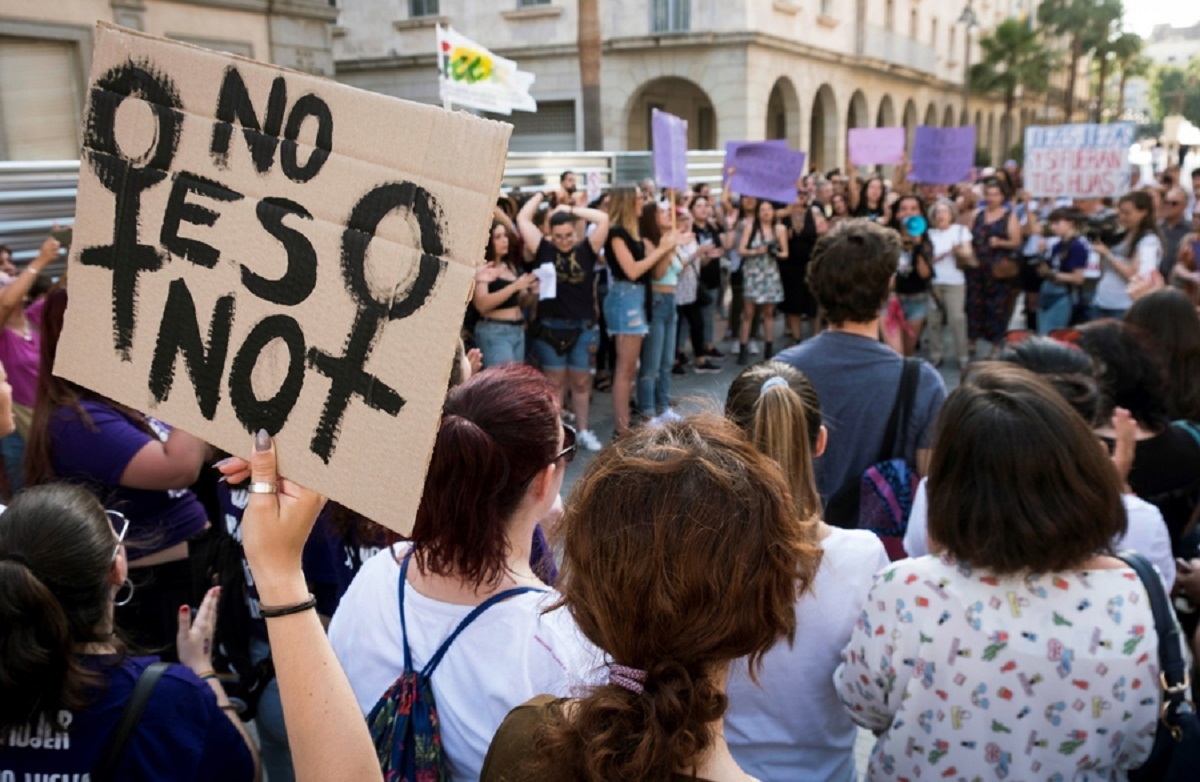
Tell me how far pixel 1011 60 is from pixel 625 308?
3924 cm

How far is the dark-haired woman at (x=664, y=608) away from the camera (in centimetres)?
113

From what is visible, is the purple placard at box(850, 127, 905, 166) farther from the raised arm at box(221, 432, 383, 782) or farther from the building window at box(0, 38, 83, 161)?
the raised arm at box(221, 432, 383, 782)

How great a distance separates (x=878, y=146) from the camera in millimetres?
15516

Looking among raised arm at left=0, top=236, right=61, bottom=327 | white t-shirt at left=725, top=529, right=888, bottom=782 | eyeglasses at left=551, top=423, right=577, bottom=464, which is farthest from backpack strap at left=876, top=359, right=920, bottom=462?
raised arm at left=0, top=236, right=61, bottom=327

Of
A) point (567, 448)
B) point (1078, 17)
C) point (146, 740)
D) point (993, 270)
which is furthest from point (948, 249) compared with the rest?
point (1078, 17)

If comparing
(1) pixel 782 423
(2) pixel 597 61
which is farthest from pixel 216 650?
(2) pixel 597 61

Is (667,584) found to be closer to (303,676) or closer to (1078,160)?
(303,676)

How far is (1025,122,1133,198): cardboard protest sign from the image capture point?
9.71 metres

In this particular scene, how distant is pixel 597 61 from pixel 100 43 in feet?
57.6

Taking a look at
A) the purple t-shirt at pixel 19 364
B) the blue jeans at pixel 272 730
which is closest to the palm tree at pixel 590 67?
the purple t-shirt at pixel 19 364

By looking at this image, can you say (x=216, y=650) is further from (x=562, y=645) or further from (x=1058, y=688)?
(x=1058, y=688)

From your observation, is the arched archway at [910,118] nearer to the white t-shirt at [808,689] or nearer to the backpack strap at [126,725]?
the white t-shirt at [808,689]

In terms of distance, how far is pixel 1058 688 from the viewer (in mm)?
1717

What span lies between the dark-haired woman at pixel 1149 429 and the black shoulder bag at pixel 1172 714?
3.79 ft
